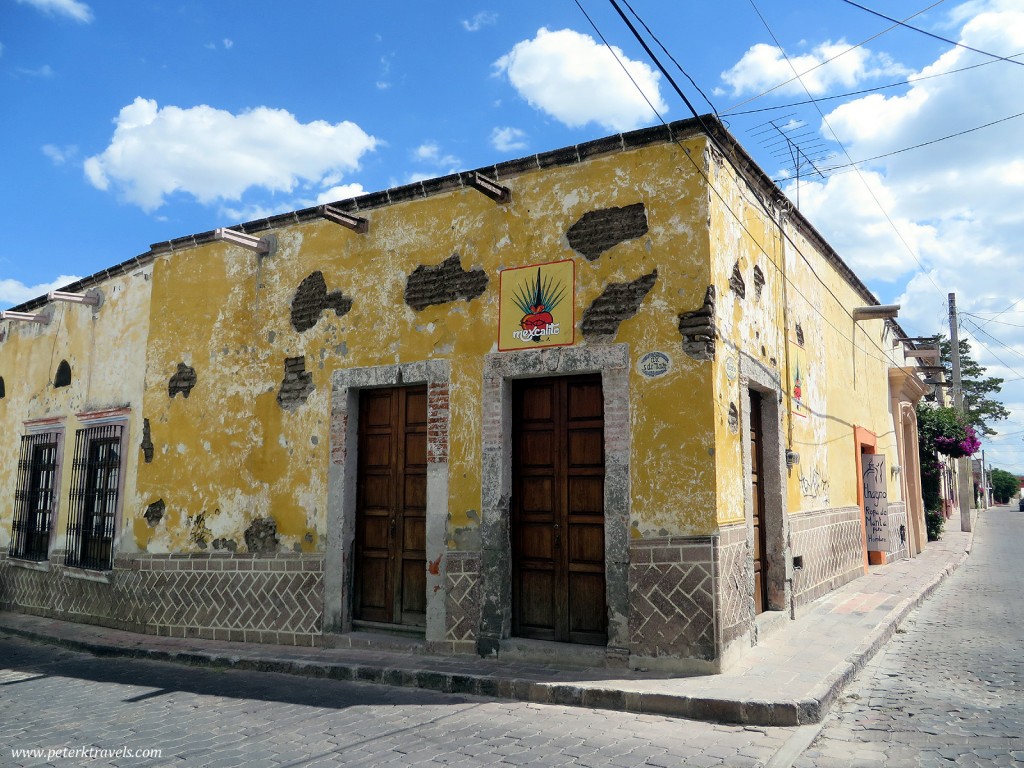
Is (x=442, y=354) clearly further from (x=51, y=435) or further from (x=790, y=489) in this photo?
(x=51, y=435)

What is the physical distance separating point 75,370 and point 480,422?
7056 millimetres

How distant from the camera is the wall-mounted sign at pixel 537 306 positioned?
6.63 meters

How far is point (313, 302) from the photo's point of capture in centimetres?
813

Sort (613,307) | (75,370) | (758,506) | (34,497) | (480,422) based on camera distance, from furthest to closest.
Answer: (34,497) < (75,370) < (758,506) < (480,422) < (613,307)

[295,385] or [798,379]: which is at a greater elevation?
[798,379]

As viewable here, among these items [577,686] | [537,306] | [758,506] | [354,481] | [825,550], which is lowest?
[577,686]

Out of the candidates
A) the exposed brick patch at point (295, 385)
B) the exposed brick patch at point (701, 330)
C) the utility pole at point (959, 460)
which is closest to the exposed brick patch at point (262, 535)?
the exposed brick patch at point (295, 385)

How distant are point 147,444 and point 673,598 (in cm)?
662

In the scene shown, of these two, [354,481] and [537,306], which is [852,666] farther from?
[354,481]

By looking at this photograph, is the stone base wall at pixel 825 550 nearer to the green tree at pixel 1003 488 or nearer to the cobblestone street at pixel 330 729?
the cobblestone street at pixel 330 729

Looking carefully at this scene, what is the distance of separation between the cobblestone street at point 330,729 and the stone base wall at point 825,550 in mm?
3891

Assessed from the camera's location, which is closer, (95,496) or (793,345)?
(793,345)

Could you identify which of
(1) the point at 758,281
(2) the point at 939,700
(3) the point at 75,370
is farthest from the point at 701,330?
(3) the point at 75,370

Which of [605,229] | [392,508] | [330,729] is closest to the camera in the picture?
[330,729]
